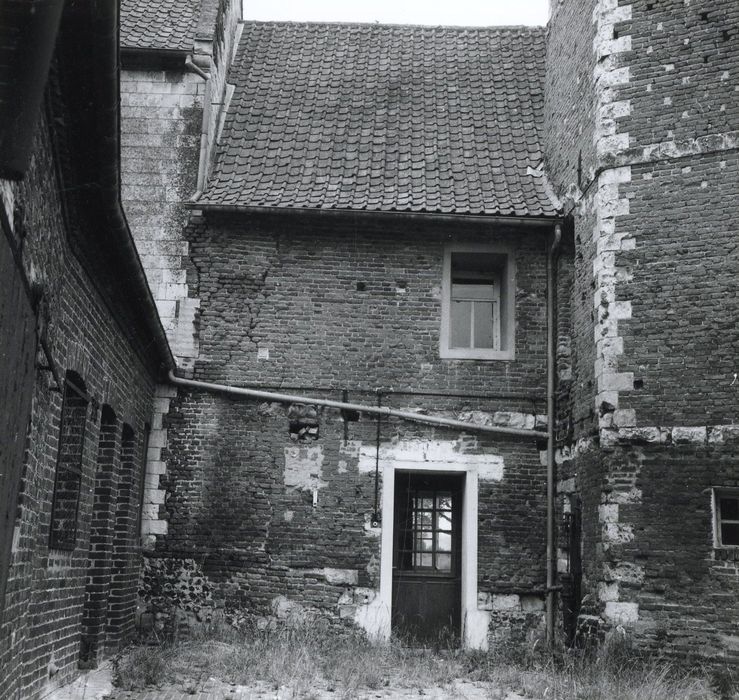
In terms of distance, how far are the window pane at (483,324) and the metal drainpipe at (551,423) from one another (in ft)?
2.75

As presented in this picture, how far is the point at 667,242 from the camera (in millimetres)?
10023

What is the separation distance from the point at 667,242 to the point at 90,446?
6514mm

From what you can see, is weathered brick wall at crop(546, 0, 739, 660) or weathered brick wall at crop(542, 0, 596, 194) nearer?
weathered brick wall at crop(546, 0, 739, 660)

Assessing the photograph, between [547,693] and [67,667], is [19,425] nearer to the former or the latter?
[67,667]

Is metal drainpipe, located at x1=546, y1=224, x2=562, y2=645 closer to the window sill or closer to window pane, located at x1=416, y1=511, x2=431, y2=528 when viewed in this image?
window pane, located at x1=416, y1=511, x2=431, y2=528

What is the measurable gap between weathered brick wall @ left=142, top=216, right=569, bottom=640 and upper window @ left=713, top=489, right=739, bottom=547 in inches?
94.9

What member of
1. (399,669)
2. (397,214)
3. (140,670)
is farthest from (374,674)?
(397,214)

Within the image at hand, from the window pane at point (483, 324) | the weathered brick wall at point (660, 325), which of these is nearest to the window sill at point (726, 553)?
the weathered brick wall at point (660, 325)

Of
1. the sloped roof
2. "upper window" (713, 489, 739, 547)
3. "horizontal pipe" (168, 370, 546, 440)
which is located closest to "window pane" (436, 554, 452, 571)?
"horizontal pipe" (168, 370, 546, 440)

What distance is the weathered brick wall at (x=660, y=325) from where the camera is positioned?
368 inches

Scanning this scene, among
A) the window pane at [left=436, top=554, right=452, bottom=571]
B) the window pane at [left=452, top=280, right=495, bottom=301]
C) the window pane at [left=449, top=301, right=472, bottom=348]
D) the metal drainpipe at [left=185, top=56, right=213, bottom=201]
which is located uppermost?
the metal drainpipe at [left=185, top=56, right=213, bottom=201]

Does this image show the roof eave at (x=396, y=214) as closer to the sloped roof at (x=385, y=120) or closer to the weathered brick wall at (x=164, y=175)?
the sloped roof at (x=385, y=120)

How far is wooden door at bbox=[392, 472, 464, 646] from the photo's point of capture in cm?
1122

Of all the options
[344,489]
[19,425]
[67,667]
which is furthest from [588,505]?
[19,425]
